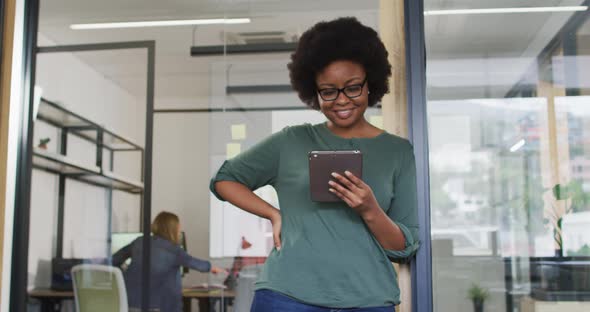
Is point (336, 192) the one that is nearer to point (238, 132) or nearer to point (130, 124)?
point (238, 132)

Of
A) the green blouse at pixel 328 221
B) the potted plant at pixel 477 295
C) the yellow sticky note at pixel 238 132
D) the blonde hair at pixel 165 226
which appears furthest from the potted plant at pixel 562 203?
the blonde hair at pixel 165 226

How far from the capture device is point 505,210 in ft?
12.2

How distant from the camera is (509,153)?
3887 mm

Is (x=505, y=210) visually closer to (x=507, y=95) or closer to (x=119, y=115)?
(x=507, y=95)

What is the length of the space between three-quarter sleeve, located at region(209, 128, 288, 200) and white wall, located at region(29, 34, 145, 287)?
3.05 m

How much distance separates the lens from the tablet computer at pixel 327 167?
148 cm

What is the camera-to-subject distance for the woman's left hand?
1455mm

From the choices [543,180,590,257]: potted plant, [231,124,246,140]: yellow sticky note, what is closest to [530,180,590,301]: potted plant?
[543,180,590,257]: potted plant

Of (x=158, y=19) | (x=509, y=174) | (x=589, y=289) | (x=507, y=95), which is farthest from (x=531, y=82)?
(x=158, y=19)

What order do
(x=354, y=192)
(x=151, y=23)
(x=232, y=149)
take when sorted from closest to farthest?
1. (x=354, y=192)
2. (x=232, y=149)
3. (x=151, y=23)

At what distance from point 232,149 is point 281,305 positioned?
10.4ft

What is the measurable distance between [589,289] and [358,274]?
113cm

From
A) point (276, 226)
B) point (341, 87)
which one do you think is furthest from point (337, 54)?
point (276, 226)

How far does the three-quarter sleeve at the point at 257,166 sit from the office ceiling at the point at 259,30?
1.76ft
